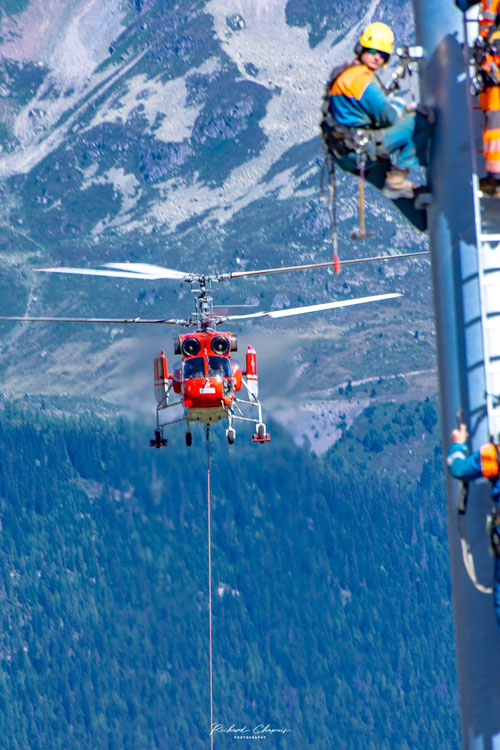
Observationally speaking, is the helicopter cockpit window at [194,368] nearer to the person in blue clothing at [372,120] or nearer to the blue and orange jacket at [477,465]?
the person in blue clothing at [372,120]

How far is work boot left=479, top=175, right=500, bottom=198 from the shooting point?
61.9 ft

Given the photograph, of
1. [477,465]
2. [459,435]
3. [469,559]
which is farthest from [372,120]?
[469,559]

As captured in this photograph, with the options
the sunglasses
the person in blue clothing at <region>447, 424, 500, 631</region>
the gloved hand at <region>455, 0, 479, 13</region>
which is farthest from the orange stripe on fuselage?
the person in blue clothing at <region>447, 424, 500, 631</region>

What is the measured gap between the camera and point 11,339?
192 metres

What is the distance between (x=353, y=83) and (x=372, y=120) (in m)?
0.47

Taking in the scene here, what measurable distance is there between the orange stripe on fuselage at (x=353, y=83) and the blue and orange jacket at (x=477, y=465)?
14.4ft

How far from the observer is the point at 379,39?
63.9 ft

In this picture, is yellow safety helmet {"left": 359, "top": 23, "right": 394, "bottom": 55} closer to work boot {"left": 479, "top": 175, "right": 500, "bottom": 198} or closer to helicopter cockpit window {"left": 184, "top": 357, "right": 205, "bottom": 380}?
work boot {"left": 479, "top": 175, "right": 500, "bottom": 198}

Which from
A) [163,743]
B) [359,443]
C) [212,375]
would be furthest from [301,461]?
[212,375]

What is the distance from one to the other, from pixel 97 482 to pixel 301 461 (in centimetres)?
1959

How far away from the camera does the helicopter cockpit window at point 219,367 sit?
5059 cm

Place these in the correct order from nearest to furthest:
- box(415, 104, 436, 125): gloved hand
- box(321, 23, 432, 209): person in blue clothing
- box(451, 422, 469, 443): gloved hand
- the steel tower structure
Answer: box(451, 422, 469, 443): gloved hand
the steel tower structure
box(415, 104, 436, 125): gloved hand
box(321, 23, 432, 209): person in blue clothing

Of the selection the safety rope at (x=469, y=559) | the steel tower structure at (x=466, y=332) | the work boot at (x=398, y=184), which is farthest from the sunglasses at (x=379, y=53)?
the safety rope at (x=469, y=559)

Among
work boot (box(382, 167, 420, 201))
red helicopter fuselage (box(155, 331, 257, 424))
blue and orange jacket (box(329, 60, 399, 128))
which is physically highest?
red helicopter fuselage (box(155, 331, 257, 424))
